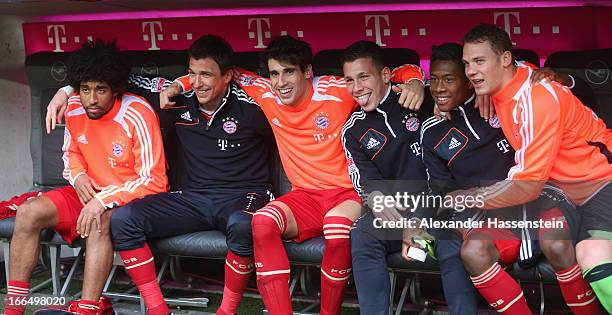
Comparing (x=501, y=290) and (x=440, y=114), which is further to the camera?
(x=440, y=114)

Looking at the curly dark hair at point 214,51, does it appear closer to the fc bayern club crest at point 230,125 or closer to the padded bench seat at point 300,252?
the fc bayern club crest at point 230,125

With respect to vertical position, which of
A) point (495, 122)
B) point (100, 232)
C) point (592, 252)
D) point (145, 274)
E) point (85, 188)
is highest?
point (495, 122)

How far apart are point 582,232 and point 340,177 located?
1.18 meters

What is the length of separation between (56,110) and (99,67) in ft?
1.17

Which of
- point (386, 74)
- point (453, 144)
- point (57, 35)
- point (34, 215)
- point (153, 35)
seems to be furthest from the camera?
point (57, 35)

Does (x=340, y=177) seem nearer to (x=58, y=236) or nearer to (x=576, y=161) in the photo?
(x=576, y=161)

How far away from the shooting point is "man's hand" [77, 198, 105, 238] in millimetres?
4305

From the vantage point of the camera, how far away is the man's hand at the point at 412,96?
4075 millimetres

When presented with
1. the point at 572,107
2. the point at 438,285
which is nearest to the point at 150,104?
the point at 438,285

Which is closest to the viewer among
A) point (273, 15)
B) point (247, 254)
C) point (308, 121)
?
point (247, 254)

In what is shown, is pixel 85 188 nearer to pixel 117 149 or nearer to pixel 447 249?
pixel 117 149

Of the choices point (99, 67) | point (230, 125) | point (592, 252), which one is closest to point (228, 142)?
point (230, 125)

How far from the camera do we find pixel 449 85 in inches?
156

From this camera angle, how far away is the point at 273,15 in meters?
5.24
